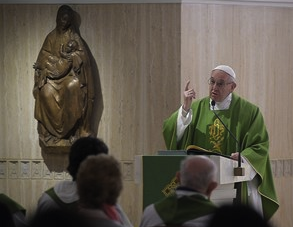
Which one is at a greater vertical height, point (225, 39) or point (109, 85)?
point (225, 39)

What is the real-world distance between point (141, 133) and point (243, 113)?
6.57 ft

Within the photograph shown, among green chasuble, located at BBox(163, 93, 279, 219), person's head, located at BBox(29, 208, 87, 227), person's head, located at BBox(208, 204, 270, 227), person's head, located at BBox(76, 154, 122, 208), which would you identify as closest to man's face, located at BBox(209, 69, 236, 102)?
green chasuble, located at BBox(163, 93, 279, 219)

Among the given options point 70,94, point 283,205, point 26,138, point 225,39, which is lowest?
point 283,205

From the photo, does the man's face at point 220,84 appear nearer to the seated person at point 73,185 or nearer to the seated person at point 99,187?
the seated person at point 73,185

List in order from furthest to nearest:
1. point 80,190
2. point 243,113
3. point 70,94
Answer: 1. point 70,94
2. point 243,113
3. point 80,190

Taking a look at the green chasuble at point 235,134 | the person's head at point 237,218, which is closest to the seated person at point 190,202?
the person's head at point 237,218

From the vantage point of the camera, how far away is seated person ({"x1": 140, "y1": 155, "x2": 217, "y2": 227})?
374 cm

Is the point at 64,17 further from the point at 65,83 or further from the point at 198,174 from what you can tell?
the point at 198,174

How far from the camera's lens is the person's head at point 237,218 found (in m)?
2.40

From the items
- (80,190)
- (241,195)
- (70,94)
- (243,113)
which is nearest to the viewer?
(80,190)

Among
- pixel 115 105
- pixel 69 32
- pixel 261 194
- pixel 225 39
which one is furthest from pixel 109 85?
pixel 261 194

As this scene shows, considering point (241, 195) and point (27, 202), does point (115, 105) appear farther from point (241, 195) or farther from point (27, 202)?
point (241, 195)

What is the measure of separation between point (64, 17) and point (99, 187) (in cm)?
480

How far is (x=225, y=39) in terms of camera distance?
8344mm
